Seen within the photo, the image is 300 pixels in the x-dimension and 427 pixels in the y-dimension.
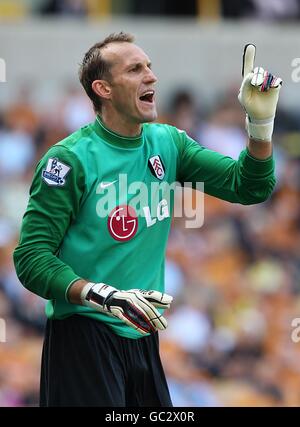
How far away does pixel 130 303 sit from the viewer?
4523 mm

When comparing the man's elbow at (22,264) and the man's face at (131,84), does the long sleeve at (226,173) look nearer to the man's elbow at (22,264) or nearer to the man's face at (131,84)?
the man's face at (131,84)

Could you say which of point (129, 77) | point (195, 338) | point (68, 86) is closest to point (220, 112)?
point (68, 86)

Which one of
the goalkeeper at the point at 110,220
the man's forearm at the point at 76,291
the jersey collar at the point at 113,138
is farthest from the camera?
the jersey collar at the point at 113,138

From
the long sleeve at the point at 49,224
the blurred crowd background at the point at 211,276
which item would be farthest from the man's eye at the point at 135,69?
the blurred crowd background at the point at 211,276

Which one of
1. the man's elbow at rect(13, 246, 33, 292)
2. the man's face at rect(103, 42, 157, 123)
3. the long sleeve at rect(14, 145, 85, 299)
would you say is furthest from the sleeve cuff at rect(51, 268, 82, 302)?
the man's face at rect(103, 42, 157, 123)

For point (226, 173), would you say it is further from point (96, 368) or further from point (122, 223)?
point (96, 368)

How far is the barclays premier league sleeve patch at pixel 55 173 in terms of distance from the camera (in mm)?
4734

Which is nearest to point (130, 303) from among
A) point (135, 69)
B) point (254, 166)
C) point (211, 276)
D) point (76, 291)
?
point (76, 291)

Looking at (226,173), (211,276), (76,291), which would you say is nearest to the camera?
(76,291)

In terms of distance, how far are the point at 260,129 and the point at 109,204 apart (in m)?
0.73

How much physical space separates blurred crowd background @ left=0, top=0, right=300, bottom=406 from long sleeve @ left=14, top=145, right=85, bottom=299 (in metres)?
4.96

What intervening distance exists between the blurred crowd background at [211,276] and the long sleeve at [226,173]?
4.80m

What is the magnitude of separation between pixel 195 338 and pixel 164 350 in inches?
11.6

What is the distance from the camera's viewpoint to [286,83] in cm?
1157
